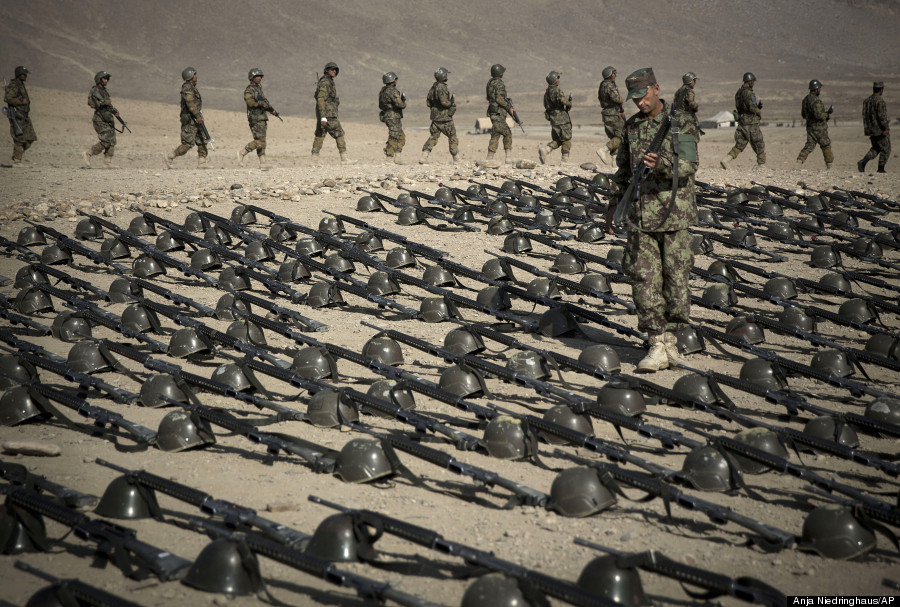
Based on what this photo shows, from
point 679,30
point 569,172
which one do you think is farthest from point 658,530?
point 679,30

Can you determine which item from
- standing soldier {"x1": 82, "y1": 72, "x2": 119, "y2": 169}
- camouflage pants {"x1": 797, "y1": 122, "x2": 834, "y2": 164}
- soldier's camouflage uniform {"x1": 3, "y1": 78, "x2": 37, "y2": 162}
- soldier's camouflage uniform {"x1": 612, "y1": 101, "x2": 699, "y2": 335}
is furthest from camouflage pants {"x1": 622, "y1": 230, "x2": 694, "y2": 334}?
soldier's camouflage uniform {"x1": 3, "y1": 78, "x2": 37, "y2": 162}

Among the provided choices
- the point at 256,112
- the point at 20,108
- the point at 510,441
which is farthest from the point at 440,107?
the point at 510,441

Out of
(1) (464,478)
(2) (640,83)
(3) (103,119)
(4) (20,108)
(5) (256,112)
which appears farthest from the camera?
(4) (20,108)

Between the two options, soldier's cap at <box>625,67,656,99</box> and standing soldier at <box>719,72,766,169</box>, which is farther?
standing soldier at <box>719,72,766,169</box>

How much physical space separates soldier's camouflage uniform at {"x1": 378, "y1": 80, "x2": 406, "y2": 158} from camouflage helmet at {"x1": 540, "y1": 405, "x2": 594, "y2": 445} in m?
14.3

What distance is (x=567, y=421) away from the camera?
16.5 feet

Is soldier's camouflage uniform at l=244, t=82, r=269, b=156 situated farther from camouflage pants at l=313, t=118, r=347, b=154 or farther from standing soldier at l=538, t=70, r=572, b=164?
standing soldier at l=538, t=70, r=572, b=164

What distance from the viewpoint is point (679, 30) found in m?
71.9

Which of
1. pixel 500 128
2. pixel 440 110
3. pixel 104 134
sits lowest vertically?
pixel 104 134

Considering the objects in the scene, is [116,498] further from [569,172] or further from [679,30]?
[679,30]

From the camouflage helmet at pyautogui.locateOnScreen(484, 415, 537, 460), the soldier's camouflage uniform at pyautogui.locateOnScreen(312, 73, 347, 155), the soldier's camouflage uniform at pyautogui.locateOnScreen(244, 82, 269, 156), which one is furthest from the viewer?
the soldier's camouflage uniform at pyautogui.locateOnScreen(312, 73, 347, 155)

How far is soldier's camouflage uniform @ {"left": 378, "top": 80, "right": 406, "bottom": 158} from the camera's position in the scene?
61.6 feet

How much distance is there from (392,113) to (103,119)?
5.85 meters

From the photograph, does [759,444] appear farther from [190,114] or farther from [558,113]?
[190,114]
